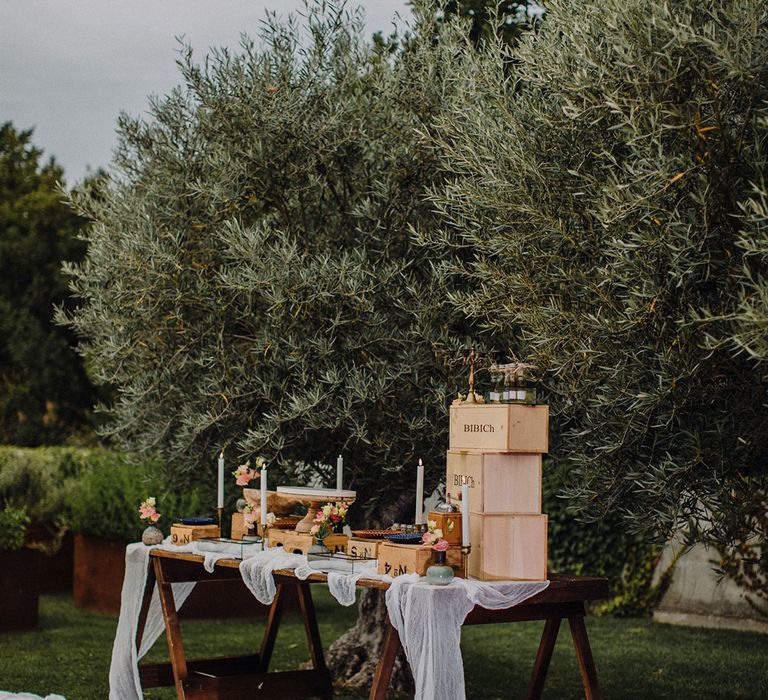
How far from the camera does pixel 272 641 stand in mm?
8500

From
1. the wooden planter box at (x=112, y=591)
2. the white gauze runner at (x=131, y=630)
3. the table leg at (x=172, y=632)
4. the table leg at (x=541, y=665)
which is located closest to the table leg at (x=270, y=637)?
the white gauze runner at (x=131, y=630)

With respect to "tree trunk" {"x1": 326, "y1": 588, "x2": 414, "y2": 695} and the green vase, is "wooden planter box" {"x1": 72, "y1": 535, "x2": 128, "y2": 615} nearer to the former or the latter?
"tree trunk" {"x1": 326, "y1": 588, "x2": 414, "y2": 695}

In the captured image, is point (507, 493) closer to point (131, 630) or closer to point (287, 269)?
point (287, 269)

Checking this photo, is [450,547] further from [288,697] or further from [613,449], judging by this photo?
[288,697]

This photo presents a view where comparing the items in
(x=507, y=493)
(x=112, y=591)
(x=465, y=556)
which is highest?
(x=507, y=493)

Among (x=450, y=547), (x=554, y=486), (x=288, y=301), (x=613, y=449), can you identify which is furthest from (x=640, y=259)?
(x=554, y=486)

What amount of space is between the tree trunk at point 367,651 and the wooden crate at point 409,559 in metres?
3.05

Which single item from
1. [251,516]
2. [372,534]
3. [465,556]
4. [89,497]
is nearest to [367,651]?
[251,516]

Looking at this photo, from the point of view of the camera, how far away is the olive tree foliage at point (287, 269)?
7.71 m

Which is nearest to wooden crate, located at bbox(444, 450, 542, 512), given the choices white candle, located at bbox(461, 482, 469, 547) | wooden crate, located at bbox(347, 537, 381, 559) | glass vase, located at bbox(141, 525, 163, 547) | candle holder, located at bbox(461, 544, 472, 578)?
white candle, located at bbox(461, 482, 469, 547)

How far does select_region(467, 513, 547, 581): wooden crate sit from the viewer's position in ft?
19.9

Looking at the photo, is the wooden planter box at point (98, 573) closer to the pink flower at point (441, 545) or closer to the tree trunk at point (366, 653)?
the tree trunk at point (366, 653)

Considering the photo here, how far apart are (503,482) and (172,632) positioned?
2.75 m

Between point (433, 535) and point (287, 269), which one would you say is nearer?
point (433, 535)
